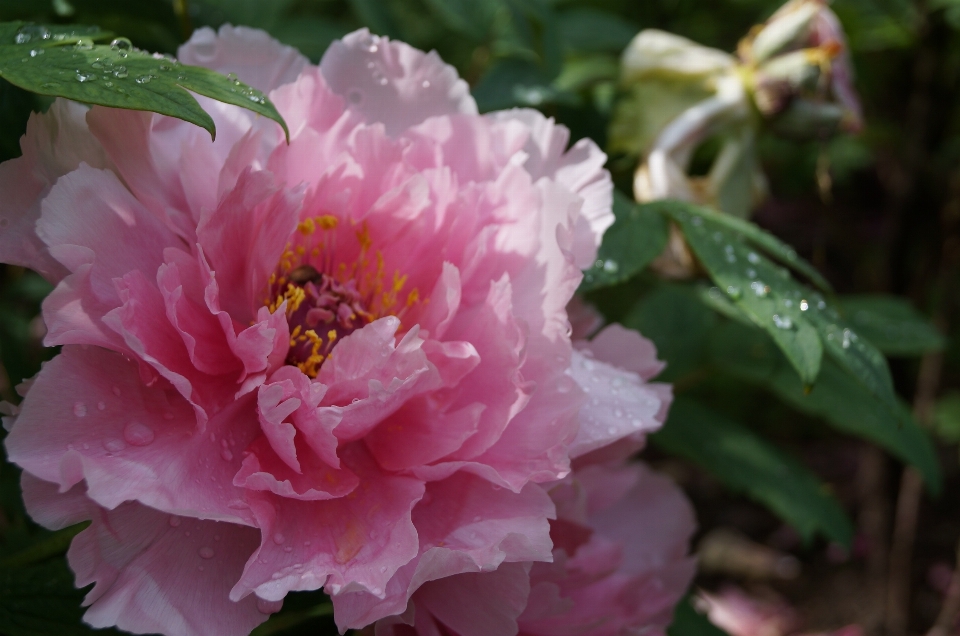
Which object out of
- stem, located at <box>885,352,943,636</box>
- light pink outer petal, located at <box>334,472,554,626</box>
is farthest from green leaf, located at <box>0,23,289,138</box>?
stem, located at <box>885,352,943,636</box>

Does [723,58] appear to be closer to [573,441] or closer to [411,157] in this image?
[411,157]

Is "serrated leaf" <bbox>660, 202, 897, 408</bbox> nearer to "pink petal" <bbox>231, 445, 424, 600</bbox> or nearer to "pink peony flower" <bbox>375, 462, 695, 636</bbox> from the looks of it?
"pink peony flower" <bbox>375, 462, 695, 636</bbox>

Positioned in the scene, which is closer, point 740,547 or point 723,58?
point 723,58

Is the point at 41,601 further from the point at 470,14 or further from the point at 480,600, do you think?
the point at 470,14

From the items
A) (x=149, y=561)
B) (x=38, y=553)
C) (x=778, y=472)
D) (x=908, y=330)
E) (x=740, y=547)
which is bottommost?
(x=740, y=547)

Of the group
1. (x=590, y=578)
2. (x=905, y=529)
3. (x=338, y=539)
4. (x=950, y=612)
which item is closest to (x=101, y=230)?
(x=338, y=539)

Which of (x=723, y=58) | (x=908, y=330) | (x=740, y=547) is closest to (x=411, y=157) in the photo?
(x=723, y=58)

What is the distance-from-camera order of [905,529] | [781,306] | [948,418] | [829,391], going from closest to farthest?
[781,306] < [829,391] < [905,529] < [948,418]
